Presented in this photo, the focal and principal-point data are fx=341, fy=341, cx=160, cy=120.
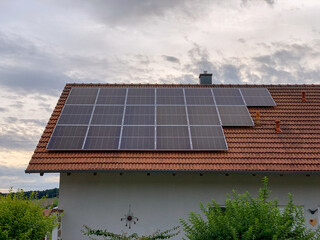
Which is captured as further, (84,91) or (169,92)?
(84,91)

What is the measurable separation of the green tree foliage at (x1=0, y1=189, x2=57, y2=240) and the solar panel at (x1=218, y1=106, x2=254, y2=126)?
7.96 metres

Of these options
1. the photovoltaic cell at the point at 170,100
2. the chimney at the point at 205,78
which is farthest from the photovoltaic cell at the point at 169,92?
the chimney at the point at 205,78

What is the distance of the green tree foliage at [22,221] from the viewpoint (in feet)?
28.6

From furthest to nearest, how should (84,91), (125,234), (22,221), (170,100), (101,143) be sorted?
(84,91) < (170,100) < (101,143) < (125,234) < (22,221)

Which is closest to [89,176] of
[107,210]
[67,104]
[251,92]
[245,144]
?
[107,210]

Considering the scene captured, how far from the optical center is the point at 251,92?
54.0 feet

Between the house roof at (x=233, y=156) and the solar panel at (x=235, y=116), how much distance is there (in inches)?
9.1

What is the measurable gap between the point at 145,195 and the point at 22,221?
435cm

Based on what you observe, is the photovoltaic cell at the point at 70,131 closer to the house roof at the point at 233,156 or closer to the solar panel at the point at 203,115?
the house roof at the point at 233,156

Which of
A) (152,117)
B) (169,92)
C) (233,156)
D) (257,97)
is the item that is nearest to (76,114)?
(152,117)

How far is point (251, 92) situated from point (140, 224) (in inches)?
334

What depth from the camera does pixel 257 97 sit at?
633 inches

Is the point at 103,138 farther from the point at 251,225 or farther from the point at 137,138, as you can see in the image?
the point at 251,225

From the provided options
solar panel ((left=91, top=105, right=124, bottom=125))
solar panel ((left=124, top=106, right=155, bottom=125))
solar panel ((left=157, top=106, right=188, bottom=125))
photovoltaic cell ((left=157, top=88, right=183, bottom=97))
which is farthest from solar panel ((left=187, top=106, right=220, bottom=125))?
solar panel ((left=91, top=105, right=124, bottom=125))
